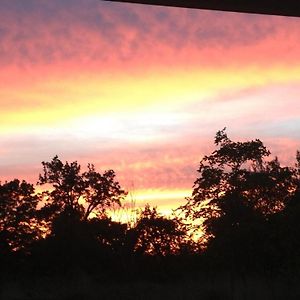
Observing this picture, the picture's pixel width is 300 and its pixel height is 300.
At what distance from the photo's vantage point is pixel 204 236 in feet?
71.5

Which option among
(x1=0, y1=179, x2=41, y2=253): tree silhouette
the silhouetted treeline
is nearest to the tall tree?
the silhouetted treeline

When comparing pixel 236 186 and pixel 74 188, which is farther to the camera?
pixel 74 188

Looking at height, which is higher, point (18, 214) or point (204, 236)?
point (18, 214)

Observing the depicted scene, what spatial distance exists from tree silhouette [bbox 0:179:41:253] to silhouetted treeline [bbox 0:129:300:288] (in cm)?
203

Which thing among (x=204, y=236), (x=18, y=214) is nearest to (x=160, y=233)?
(x=204, y=236)

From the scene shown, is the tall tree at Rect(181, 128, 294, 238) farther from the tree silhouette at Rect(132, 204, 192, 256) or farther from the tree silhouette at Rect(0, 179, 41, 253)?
the tree silhouette at Rect(0, 179, 41, 253)

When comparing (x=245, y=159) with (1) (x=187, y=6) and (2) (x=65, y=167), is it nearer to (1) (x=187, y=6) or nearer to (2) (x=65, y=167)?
(2) (x=65, y=167)

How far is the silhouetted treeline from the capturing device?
1862cm

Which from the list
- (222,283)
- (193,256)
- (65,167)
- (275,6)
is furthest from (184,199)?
(275,6)

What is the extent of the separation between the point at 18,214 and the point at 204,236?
1599 centimetres

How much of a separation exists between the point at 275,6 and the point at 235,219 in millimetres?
17666

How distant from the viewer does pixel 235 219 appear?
20.0 meters

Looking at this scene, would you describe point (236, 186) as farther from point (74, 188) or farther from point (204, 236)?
point (74, 188)

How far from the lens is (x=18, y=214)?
33.6 m
